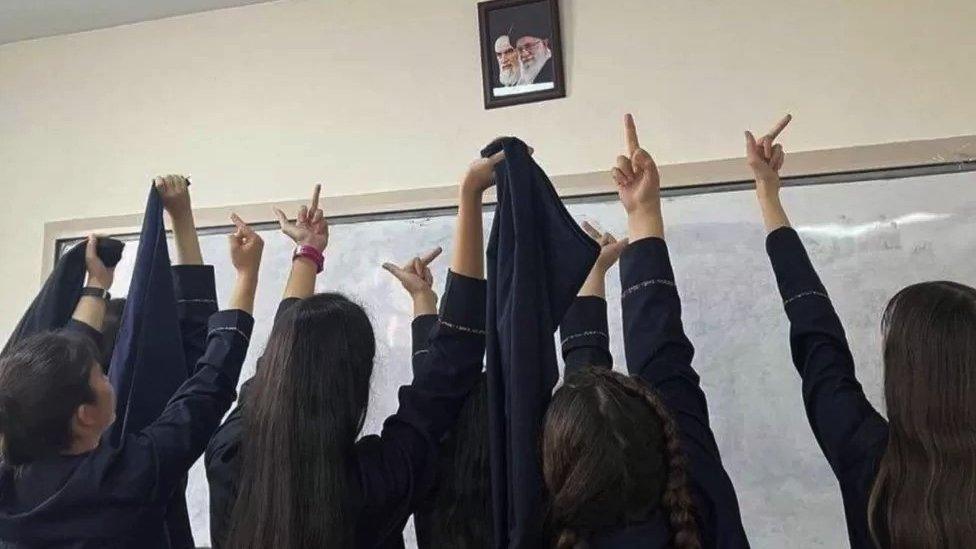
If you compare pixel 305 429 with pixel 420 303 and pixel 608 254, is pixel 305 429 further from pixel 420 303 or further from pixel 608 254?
pixel 608 254

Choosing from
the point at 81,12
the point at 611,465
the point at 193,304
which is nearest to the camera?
the point at 611,465

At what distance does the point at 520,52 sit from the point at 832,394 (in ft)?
3.67

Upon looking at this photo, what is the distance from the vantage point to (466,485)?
1082 millimetres

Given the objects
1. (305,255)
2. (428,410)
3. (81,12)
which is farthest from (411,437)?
(81,12)

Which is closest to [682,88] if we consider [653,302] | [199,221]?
[653,302]

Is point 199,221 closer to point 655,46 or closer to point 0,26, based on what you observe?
point 0,26

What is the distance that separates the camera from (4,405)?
1043 millimetres

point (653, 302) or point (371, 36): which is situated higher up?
point (371, 36)

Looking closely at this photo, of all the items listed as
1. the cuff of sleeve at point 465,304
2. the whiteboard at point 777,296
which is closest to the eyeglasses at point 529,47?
the whiteboard at point 777,296

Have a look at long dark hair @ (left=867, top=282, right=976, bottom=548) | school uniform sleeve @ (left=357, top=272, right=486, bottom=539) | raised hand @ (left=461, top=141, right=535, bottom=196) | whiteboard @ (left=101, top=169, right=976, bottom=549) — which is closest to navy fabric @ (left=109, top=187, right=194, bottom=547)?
school uniform sleeve @ (left=357, top=272, right=486, bottom=539)

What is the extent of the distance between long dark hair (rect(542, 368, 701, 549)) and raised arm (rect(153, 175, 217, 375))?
0.74 metres

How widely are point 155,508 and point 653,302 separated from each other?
2.36 ft

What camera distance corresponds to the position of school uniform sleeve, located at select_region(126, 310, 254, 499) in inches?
42.1

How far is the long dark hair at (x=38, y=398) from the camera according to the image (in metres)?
1.04
